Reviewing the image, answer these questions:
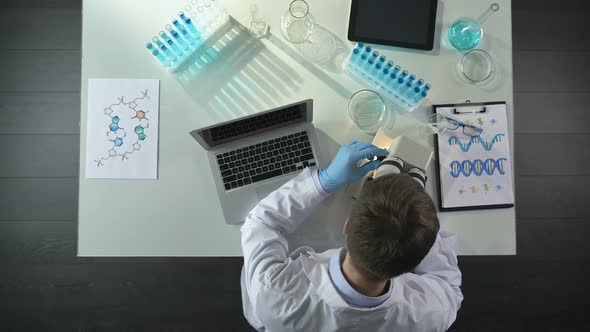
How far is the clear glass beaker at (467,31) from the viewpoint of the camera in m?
1.17

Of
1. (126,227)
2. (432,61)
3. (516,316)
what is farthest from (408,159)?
(516,316)

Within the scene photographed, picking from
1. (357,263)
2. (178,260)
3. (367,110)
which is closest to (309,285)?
(357,263)

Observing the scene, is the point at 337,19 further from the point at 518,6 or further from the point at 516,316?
the point at 516,316

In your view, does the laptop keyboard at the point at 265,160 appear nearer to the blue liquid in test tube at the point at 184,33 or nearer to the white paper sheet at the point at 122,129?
the white paper sheet at the point at 122,129

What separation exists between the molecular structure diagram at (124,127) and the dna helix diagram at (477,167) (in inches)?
35.6

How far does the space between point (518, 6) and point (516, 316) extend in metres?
1.43

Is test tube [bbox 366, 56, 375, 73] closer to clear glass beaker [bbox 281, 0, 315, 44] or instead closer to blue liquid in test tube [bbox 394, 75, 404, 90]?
blue liquid in test tube [bbox 394, 75, 404, 90]

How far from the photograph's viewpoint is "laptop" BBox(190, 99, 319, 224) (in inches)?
44.3

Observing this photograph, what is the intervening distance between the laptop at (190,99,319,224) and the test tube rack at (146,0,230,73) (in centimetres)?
25

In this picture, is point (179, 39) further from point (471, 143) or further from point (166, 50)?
point (471, 143)

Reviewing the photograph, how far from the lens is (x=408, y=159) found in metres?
1.07

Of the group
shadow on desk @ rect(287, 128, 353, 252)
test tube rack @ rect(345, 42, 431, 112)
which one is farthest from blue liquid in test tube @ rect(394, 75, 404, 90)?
shadow on desk @ rect(287, 128, 353, 252)

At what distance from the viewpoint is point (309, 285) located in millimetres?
904

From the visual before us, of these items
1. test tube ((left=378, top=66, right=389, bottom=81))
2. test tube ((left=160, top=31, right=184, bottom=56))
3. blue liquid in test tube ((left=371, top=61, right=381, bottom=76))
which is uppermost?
test tube ((left=160, top=31, right=184, bottom=56))
